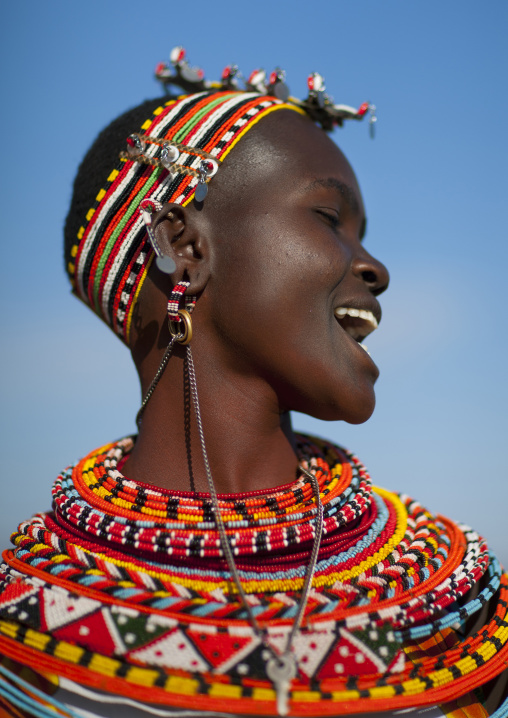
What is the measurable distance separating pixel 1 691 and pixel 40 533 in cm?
56

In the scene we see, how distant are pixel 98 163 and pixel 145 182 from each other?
37cm

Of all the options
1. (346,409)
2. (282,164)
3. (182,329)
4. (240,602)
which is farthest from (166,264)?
(240,602)

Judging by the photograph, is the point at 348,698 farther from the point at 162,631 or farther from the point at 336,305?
the point at 336,305

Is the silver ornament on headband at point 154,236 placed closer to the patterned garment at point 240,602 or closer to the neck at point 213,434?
the neck at point 213,434

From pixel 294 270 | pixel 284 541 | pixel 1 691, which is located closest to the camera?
pixel 1 691

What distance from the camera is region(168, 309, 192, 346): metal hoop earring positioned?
2352mm

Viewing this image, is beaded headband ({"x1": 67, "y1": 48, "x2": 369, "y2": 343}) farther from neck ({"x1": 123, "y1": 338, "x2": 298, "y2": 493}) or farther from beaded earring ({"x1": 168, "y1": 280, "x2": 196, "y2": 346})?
neck ({"x1": 123, "y1": 338, "x2": 298, "y2": 493})

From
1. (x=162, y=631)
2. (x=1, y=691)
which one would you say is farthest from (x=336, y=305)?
(x=1, y=691)

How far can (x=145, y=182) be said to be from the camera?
2.57 m

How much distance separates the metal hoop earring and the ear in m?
0.11

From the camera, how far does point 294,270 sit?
232 centimetres

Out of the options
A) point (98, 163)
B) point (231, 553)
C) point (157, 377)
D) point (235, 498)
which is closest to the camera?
point (231, 553)

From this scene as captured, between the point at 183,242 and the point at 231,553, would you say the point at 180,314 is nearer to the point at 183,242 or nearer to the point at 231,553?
the point at 183,242

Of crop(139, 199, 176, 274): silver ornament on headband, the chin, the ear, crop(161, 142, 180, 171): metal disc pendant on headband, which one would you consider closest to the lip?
the chin
